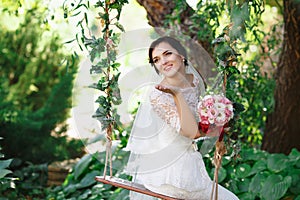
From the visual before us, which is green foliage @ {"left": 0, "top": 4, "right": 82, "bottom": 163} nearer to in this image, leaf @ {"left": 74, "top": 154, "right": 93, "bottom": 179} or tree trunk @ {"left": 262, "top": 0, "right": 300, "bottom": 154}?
leaf @ {"left": 74, "top": 154, "right": 93, "bottom": 179}

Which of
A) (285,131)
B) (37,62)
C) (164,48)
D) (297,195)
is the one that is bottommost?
(297,195)

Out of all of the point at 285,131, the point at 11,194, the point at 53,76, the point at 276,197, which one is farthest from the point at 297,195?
the point at 53,76

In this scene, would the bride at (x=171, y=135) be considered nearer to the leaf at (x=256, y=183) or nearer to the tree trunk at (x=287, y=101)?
the leaf at (x=256, y=183)

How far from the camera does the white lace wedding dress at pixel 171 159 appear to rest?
266cm

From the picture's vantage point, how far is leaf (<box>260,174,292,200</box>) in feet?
12.0

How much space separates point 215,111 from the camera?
2396mm

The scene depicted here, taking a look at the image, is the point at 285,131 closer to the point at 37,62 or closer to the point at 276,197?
the point at 276,197

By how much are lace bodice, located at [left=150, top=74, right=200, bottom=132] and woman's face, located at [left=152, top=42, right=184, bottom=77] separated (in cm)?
10

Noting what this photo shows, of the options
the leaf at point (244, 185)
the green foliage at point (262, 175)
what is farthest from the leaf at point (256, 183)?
the leaf at point (244, 185)

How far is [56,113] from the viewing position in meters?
5.61

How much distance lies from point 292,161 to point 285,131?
0.60m

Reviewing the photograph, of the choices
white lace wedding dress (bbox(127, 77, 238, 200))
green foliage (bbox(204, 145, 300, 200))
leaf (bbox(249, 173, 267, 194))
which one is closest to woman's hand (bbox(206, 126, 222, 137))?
white lace wedding dress (bbox(127, 77, 238, 200))

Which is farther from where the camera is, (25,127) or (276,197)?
(25,127)

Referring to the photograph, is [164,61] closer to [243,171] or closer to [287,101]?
[243,171]
